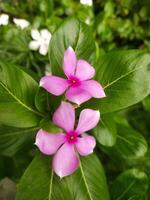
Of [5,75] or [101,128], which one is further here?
[101,128]

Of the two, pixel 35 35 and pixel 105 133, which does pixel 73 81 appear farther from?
pixel 35 35

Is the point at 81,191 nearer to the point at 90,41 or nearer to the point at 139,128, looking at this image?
the point at 90,41

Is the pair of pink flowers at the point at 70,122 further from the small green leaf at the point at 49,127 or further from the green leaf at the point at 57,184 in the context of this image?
the green leaf at the point at 57,184

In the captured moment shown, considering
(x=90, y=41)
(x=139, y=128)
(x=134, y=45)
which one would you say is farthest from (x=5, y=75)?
(x=134, y=45)

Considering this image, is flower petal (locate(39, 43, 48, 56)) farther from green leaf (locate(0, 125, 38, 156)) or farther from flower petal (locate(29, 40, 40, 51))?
green leaf (locate(0, 125, 38, 156))

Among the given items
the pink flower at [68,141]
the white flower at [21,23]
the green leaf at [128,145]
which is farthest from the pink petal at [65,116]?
the white flower at [21,23]

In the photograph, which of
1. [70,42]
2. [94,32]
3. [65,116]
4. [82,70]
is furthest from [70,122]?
[94,32]

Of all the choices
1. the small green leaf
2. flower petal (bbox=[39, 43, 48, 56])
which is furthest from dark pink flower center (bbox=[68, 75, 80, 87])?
flower petal (bbox=[39, 43, 48, 56])
